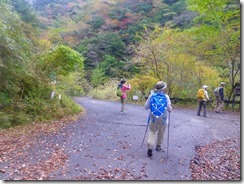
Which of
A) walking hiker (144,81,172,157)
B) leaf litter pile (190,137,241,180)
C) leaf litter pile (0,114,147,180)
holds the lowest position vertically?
leaf litter pile (0,114,147,180)

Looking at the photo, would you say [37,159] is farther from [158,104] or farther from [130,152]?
[158,104]

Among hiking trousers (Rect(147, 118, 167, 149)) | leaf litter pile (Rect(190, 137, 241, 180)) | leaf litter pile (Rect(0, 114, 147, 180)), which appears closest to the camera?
leaf litter pile (Rect(190, 137, 241, 180))

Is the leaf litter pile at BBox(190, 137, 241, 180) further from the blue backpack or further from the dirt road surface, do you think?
the blue backpack

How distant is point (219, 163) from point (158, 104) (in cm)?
147

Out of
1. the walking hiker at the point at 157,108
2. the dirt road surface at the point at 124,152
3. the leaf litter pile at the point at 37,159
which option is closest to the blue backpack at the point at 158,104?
the walking hiker at the point at 157,108

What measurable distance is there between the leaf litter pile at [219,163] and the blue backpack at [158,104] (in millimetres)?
1055

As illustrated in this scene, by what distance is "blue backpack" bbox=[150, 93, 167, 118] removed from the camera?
4.75m

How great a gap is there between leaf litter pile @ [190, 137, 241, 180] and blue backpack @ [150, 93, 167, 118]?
3.46 feet

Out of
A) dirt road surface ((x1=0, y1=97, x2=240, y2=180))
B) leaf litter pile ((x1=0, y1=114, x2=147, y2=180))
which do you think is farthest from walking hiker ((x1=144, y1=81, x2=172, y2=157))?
leaf litter pile ((x1=0, y1=114, x2=147, y2=180))

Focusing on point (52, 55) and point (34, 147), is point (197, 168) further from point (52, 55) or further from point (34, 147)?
point (52, 55)

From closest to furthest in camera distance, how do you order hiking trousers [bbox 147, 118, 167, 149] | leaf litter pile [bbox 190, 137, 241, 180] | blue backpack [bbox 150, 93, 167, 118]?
1. leaf litter pile [bbox 190, 137, 241, 180]
2. blue backpack [bbox 150, 93, 167, 118]
3. hiking trousers [bbox 147, 118, 167, 149]

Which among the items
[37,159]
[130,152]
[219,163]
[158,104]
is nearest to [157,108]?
[158,104]

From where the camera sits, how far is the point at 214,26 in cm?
1105

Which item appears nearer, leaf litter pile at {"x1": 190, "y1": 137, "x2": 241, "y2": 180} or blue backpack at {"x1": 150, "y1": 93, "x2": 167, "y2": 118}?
leaf litter pile at {"x1": 190, "y1": 137, "x2": 241, "y2": 180}
